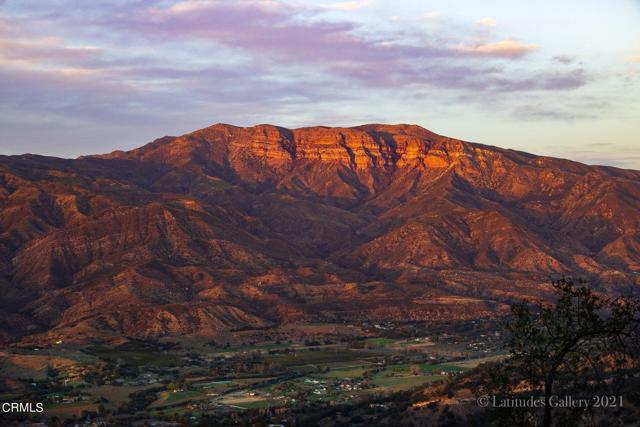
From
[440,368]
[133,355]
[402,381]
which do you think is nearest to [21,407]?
[402,381]

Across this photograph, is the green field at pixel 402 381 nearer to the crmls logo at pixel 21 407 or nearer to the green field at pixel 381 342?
the green field at pixel 381 342

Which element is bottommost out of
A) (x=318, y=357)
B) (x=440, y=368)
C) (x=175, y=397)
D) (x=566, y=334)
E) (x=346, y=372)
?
(x=318, y=357)

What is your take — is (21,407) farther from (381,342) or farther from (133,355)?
(381,342)

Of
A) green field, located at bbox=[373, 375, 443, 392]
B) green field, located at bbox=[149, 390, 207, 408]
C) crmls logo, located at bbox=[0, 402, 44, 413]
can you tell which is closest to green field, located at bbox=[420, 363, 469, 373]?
green field, located at bbox=[373, 375, 443, 392]

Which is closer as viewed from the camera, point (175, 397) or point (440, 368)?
point (175, 397)

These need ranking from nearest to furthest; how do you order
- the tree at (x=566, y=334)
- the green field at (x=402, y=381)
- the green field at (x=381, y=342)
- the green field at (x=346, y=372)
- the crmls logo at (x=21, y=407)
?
the tree at (x=566, y=334) < the crmls logo at (x=21, y=407) < the green field at (x=402, y=381) < the green field at (x=346, y=372) < the green field at (x=381, y=342)

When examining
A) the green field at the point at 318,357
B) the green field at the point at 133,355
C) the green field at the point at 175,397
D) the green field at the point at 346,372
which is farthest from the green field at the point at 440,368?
the green field at the point at 133,355

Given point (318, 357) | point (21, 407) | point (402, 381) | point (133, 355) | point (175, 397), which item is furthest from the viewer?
point (318, 357)

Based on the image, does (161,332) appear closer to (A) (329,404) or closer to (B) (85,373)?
(B) (85,373)

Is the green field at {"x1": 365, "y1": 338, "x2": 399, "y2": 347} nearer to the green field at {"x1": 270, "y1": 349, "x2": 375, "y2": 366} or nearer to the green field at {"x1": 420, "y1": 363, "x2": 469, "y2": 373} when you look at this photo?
the green field at {"x1": 270, "y1": 349, "x2": 375, "y2": 366}
